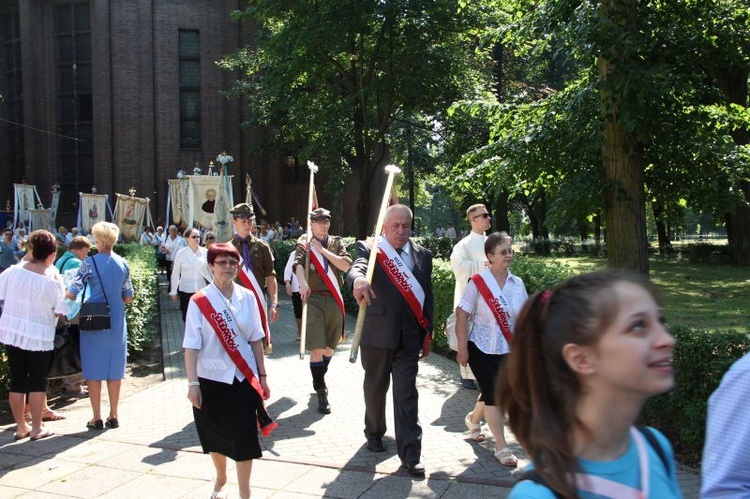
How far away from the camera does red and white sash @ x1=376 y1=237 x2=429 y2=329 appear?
19.0 feet

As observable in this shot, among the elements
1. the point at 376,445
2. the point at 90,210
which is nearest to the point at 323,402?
the point at 376,445

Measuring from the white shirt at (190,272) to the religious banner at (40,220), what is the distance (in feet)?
85.9

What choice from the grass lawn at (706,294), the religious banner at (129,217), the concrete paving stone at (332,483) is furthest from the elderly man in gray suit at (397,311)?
the religious banner at (129,217)

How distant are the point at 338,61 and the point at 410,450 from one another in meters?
19.8

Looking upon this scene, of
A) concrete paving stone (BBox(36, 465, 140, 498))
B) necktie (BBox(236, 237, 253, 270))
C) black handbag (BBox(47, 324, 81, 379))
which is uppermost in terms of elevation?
necktie (BBox(236, 237, 253, 270))

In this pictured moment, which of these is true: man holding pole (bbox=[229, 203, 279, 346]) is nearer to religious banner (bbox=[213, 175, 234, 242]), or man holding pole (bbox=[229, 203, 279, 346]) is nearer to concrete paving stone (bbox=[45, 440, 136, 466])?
concrete paving stone (bbox=[45, 440, 136, 466])

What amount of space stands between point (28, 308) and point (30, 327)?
18 centimetres

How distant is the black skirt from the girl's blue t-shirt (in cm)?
319

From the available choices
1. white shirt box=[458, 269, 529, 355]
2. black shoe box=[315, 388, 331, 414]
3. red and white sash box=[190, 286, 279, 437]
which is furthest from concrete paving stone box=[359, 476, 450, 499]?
black shoe box=[315, 388, 331, 414]

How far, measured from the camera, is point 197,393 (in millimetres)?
4641

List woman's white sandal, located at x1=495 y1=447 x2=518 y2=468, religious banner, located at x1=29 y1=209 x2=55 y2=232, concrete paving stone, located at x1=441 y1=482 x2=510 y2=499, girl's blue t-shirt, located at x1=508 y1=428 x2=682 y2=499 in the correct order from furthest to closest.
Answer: religious banner, located at x1=29 y1=209 x2=55 y2=232 → woman's white sandal, located at x1=495 y1=447 x2=518 y2=468 → concrete paving stone, located at x1=441 y1=482 x2=510 y2=499 → girl's blue t-shirt, located at x1=508 y1=428 x2=682 y2=499

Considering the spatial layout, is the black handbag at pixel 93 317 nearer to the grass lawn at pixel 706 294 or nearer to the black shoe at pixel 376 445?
the black shoe at pixel 376 445

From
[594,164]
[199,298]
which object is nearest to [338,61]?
[594,164]

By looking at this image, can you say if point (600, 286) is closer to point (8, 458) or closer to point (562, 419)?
point (562, 419)
